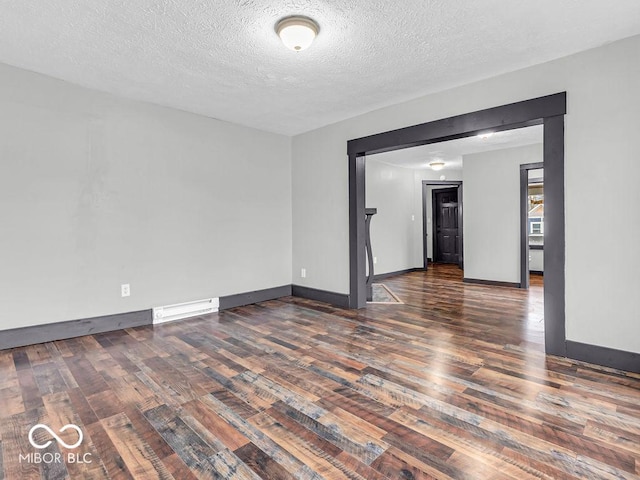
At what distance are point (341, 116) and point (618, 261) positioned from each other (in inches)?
125

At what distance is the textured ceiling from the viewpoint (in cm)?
211

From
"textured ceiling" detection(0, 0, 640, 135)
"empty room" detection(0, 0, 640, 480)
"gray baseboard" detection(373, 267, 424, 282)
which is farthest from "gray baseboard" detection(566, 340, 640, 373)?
"gray baseboard" detection(373, 267, 424, 282)

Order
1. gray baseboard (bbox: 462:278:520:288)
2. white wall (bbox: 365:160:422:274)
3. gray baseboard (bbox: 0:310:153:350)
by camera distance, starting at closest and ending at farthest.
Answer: gray baseboard (bbox: 0:310:153:350) → gray baseboard (bbox: 462:278:520:288) → white wall (bbox: 365:160:422:274)

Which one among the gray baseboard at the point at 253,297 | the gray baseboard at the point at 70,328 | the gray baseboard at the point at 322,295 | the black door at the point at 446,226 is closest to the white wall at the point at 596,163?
the gray baseboard at the point at 322,295

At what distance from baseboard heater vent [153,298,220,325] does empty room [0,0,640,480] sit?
30mm

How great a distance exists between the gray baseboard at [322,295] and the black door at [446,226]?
5.60 meters

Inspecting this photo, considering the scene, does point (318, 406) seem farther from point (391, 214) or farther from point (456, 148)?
point (391, 214)

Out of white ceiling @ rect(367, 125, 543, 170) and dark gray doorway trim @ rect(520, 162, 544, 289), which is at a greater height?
white ceiling @ rect(367, 125, 543, 170)

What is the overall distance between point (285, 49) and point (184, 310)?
3011 millimetres

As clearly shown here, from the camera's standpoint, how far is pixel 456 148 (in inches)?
231

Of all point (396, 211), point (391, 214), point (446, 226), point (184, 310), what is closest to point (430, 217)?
point (446, 226)

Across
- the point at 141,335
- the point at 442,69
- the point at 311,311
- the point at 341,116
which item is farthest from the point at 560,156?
the point at 141,335

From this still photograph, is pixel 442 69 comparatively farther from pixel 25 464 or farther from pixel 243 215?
pixel 25 464

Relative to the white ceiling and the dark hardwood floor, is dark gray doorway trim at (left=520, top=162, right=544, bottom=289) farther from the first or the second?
the dark hardwood floor
